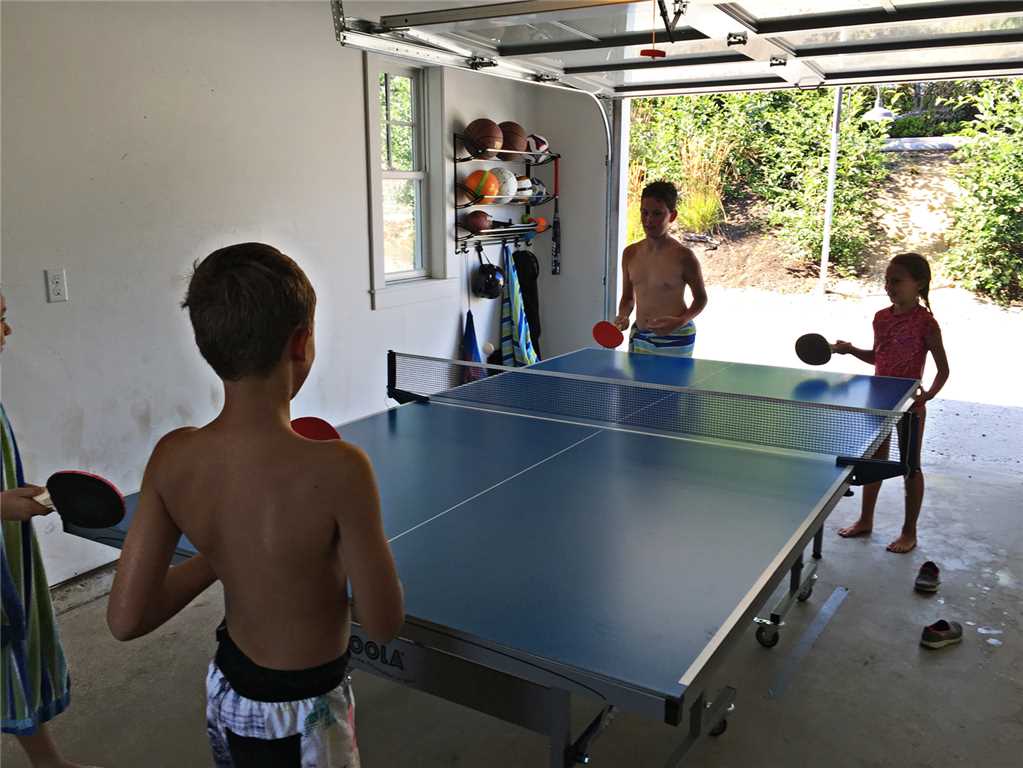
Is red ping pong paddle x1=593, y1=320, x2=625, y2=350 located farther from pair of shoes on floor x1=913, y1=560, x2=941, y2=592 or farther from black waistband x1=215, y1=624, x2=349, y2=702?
black waistband x1=215, y1=624, x2=349, y2=702

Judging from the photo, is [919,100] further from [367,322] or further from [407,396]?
[407,396]

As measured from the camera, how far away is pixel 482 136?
21.8ft

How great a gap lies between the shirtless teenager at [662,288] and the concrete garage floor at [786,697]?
1.53 meters

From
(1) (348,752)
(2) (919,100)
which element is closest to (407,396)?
(1) (348,752)

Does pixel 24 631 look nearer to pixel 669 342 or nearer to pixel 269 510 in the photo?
pixel 269 510

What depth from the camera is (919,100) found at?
14453 mm

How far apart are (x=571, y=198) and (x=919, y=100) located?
9.62 metres

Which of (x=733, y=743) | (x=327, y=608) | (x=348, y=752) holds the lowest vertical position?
(x=733, y=743)

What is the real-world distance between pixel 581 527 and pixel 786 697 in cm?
135

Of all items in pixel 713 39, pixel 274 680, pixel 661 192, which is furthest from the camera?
pixel 661 192

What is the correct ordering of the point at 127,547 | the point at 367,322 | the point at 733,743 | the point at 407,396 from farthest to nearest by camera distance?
the point at 367,322, the point at 407,396, the point at 733,743, the point at 127,547

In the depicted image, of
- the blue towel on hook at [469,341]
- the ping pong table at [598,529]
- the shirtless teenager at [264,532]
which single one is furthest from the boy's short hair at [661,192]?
the shirtless teenager at [264,532]

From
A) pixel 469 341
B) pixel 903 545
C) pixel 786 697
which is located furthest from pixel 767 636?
pixel 469 341

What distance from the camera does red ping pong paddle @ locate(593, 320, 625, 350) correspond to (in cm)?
467
